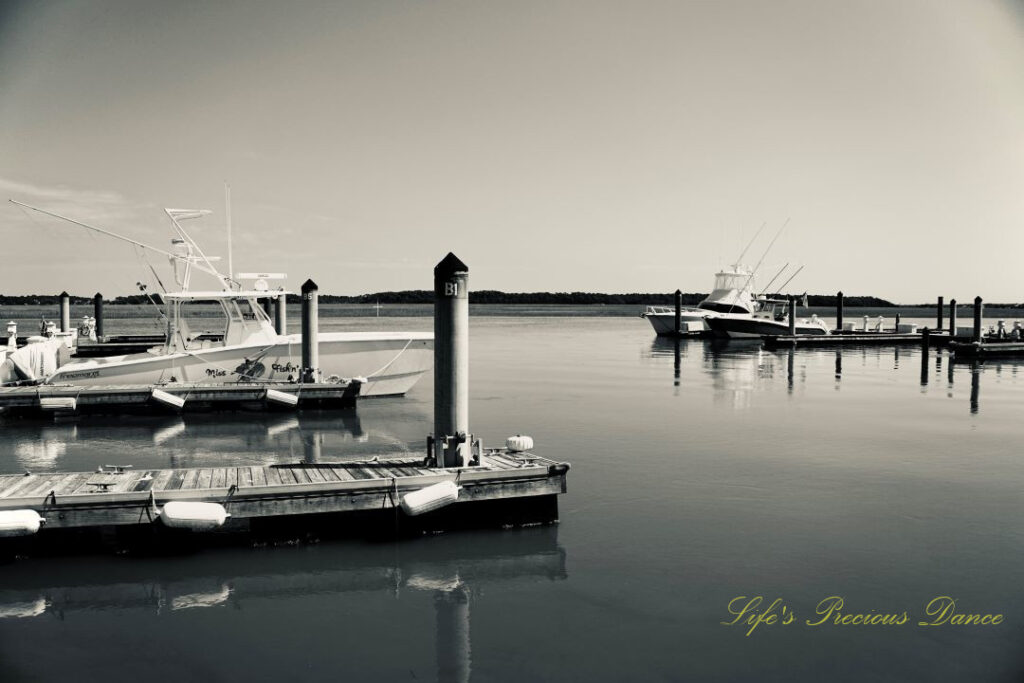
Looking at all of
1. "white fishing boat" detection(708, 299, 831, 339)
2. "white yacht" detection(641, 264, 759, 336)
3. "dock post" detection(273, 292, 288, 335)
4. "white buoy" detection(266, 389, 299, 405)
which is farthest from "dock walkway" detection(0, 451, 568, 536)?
"white yacht" detection(641, 264, 759, 336)

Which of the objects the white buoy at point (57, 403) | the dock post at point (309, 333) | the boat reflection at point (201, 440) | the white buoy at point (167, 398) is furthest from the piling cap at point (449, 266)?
the white buoy at point (57, 403)

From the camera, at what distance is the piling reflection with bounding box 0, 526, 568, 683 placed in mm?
7473

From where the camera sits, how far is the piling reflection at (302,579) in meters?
7.47

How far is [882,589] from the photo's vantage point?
8.01 metres

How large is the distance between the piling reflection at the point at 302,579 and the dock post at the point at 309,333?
1247cm

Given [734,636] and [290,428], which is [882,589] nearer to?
[734,636]

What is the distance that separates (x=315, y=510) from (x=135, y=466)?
6164 millimetres

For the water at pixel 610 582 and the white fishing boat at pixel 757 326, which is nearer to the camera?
the water at pixel 610 582

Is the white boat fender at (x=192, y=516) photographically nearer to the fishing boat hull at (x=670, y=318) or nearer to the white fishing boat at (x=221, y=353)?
the white fishing boat at (x=221, y=353)

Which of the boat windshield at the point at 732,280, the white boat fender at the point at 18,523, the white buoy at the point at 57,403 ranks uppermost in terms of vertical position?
the boat windshield at the point at 732,280

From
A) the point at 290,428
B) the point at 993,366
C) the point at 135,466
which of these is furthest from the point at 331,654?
the point at 993,366

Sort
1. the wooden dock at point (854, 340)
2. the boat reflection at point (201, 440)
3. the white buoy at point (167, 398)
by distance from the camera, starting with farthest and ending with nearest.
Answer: the wooden dock at point (854, 340) → the white buoy at point (167, 398) → the boat reflection at point (201, 440)

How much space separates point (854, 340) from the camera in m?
51.4

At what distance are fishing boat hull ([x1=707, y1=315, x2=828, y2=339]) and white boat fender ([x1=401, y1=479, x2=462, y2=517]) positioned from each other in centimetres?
4642
